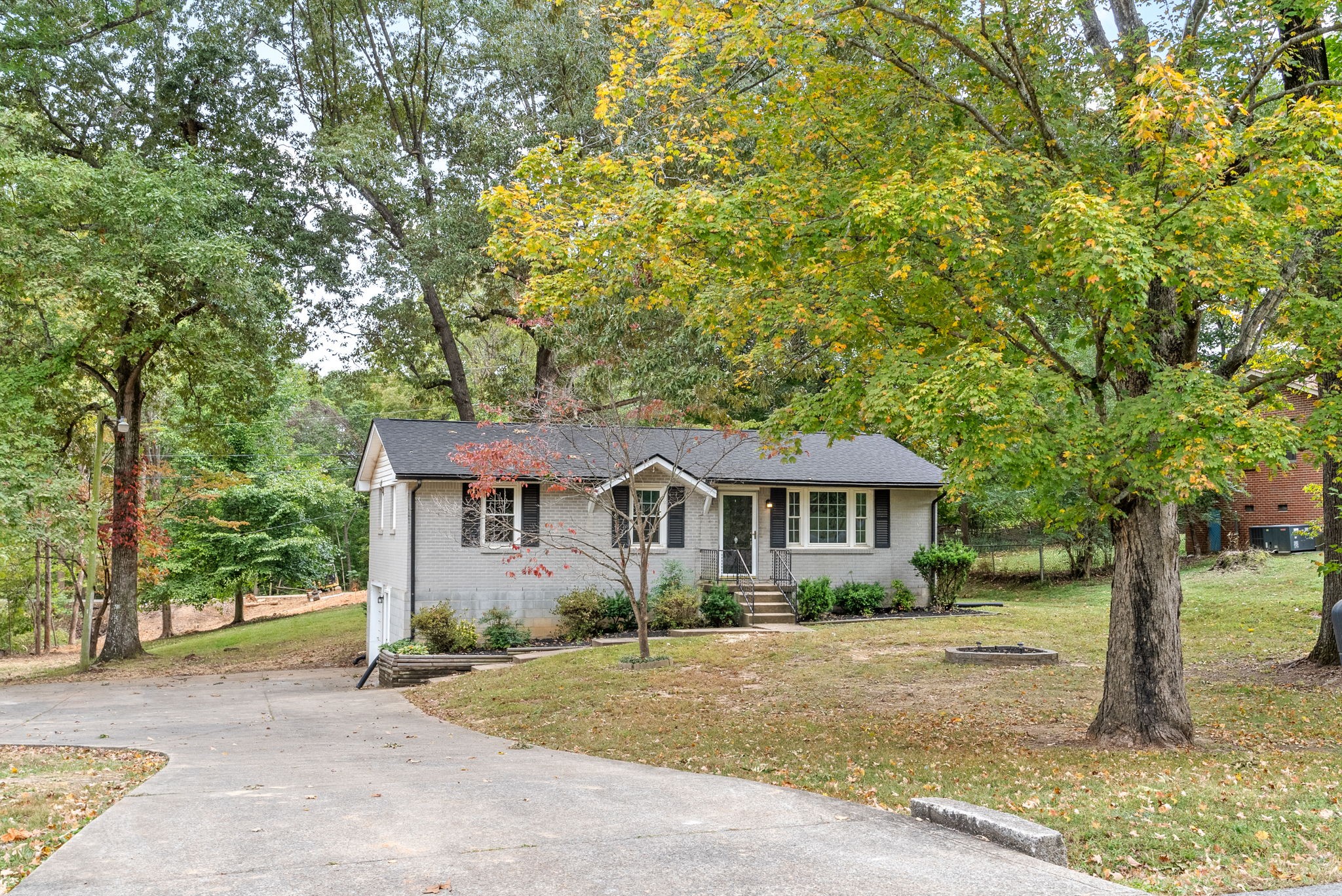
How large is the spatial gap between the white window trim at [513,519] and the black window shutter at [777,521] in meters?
6.00

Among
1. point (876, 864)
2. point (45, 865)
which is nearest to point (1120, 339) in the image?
point (876, 864)

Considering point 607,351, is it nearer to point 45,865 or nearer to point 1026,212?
point 1026,212

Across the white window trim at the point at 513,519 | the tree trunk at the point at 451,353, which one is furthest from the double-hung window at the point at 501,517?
the tree trunk at the point at 451,353

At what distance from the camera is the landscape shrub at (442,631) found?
18797 millimetres

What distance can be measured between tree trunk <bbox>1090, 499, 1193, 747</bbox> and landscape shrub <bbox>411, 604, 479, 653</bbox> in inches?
501

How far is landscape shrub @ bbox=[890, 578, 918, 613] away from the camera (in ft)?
75.7

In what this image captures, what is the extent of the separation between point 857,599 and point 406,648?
400 inches

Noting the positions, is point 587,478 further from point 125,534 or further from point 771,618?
point 125,534

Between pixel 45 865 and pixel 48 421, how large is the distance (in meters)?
23.8

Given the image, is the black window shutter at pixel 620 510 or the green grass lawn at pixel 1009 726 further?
the black window shutter at pixel 620 510

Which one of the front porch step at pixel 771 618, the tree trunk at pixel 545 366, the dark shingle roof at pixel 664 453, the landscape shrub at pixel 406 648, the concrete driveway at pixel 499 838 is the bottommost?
the landscape shrub at pixel 406 648

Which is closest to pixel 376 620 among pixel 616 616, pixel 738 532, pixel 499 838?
pixel 616 616

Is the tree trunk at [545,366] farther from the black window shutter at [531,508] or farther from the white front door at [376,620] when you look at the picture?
the white front door at [376,620]

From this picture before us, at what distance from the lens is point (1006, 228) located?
8828mm
